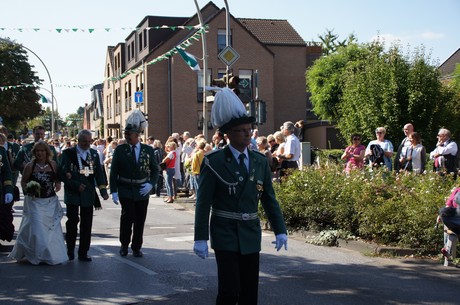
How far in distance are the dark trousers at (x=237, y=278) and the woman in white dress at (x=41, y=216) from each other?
14.4ft

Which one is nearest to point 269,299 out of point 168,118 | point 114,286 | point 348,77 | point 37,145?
point 114,286

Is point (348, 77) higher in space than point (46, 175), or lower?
higher

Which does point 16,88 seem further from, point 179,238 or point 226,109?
point 226,109

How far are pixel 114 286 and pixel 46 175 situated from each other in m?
2.36

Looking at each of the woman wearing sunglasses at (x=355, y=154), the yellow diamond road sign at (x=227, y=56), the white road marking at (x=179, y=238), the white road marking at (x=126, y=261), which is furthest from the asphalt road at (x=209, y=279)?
the yellow diamond road sign at (x=227, y=56)

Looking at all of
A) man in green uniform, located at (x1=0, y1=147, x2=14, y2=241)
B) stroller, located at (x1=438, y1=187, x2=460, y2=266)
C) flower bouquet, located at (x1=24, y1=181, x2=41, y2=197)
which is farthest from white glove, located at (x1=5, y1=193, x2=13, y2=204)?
stroller, located at (x1=438, y1=187, x2=460, y2=266)

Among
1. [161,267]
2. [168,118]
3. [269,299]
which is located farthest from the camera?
[168,118]

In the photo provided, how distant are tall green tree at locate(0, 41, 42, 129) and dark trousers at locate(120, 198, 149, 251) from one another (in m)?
54.8

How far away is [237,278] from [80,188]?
177 inches

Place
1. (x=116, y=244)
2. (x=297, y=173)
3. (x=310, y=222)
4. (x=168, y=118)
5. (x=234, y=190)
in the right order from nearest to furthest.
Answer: (x=234, y=190) → (x=116, y=244) → (x=310, y=222) → (x=297, y=173) → (x=168, y=118)

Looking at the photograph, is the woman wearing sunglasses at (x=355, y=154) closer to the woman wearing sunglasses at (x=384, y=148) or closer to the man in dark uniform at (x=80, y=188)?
the woman wearing sunglasses at (x=384, y=148)

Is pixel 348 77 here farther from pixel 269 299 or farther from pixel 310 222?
pixel 269 299

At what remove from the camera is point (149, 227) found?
12836 millimetres

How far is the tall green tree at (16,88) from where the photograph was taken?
6131 cm
